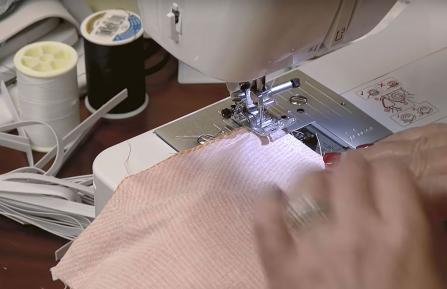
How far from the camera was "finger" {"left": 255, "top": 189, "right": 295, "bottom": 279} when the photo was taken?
40cm

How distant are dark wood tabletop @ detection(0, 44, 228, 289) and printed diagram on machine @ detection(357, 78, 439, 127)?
290 millimetres

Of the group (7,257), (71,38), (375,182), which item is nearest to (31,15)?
(71,38)

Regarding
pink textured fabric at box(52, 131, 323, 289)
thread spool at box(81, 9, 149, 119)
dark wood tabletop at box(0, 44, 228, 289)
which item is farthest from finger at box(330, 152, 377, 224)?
thread spool at box(81, 9, 149, 119)

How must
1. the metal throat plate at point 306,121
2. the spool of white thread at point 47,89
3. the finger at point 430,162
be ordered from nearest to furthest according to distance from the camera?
the finger at point 430,162, the metal throat plate at point 306,121, the spool of white thread at point 47,89

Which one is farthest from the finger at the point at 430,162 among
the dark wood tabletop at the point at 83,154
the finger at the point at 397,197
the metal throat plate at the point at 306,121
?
the dark wood tabletop at the point at 83,154

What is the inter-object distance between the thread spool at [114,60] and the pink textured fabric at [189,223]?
0.30 meters

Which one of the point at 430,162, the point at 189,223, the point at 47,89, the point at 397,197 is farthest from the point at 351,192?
the point at 47,89

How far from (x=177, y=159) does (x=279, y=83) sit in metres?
0.19

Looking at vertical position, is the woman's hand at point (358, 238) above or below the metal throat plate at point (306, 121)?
above

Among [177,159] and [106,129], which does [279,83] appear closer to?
[177,159]

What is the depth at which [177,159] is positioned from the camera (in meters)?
0.76

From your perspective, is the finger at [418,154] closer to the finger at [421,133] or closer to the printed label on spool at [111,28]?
the finger at [421,133]

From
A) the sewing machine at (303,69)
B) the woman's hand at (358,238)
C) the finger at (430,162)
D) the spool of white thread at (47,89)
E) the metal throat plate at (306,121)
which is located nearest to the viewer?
the woman's hand at (358,238)

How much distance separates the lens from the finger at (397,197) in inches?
15.5
